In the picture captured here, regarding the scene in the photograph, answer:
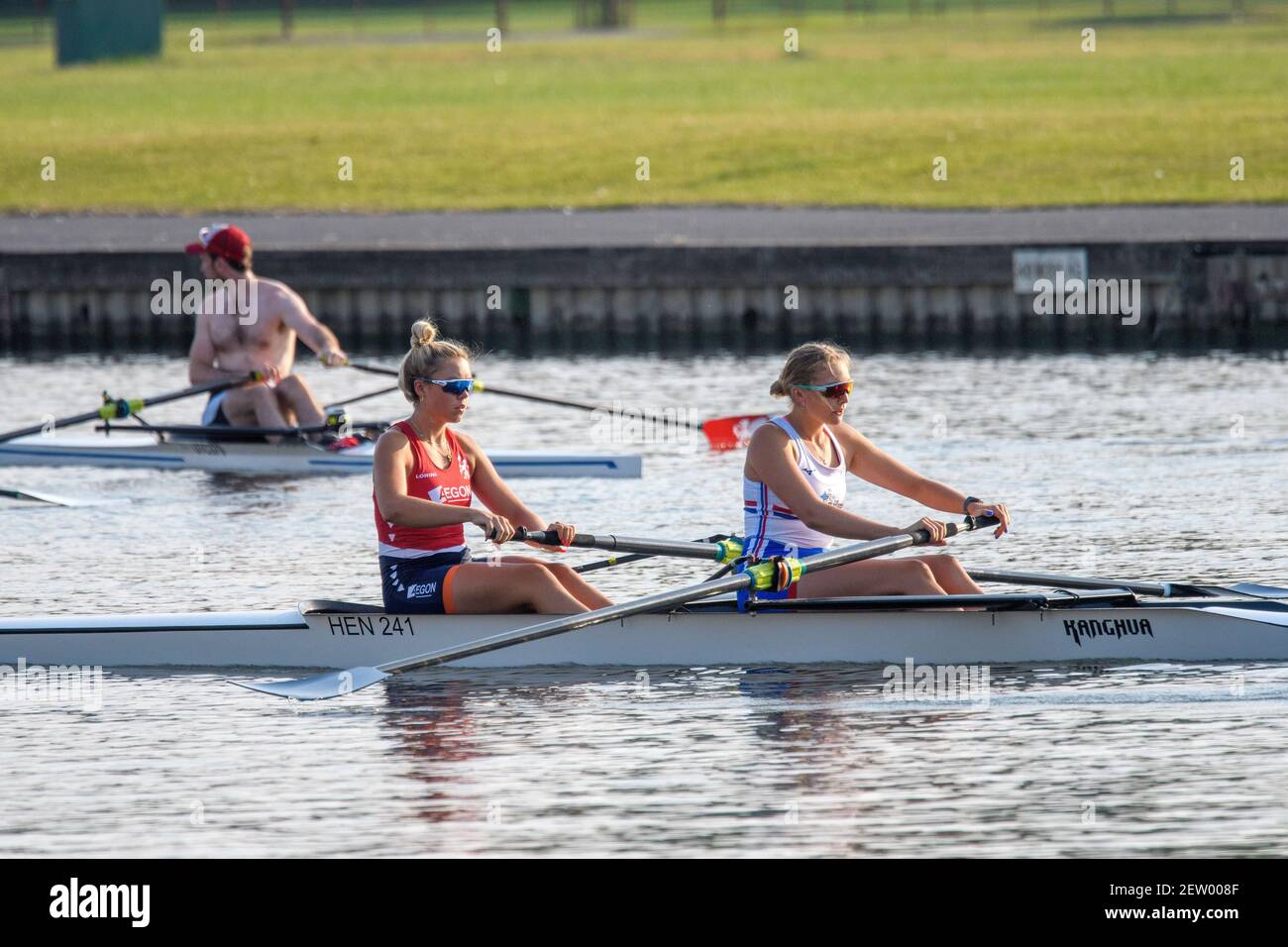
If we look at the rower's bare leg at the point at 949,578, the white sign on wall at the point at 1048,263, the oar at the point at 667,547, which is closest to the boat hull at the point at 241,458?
the oar at the point at 667,547

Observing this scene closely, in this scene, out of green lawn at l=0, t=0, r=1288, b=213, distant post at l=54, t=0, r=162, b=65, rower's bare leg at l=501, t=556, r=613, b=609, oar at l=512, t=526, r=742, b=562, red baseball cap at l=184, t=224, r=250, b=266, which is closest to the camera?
rower's bare leg at l=501, t=556, r=613, b=609

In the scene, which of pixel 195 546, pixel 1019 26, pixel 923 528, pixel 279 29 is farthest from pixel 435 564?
pixel 279 29

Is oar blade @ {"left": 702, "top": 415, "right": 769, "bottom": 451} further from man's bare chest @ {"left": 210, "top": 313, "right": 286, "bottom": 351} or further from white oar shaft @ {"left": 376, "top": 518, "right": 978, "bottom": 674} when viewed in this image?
white oar shaft @ {"left": 376, "top": 518, "right": 978, "bottom": 674}

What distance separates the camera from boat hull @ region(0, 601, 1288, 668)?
9.84m

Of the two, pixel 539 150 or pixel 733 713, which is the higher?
pixel 539 150

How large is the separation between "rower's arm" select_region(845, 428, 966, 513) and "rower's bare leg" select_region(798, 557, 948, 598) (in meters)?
0.29

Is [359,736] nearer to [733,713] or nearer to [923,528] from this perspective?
[733,713]

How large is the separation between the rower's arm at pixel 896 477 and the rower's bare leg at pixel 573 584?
1.34m

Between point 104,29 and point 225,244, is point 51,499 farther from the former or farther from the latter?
point 104,29

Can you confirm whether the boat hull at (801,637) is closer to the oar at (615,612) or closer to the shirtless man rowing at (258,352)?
the oar at (615,612)
